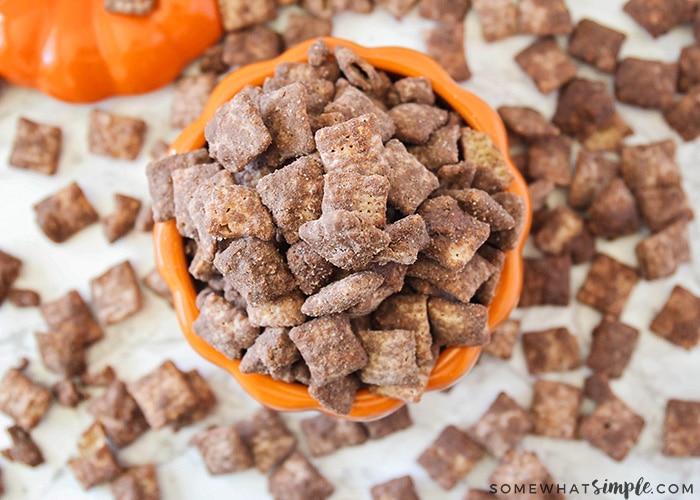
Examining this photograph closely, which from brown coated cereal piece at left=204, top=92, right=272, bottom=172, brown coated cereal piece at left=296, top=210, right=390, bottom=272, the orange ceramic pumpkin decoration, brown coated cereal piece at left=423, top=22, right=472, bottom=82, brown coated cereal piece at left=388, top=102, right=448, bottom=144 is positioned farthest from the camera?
brown coated cereal piece at left=423, top=22, right=472, bottom=82

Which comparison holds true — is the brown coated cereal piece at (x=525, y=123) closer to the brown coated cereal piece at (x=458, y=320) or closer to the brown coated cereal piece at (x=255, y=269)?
the brown coated cereal piece at (x=458, y=320)

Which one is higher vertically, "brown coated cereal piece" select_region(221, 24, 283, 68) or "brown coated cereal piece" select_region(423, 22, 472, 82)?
"brown coated cereal piece" select_region(423, 22, 472, 82)

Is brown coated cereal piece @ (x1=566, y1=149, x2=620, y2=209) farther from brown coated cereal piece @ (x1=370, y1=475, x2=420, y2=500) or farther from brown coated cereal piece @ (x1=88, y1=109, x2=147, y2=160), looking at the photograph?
brown coated cereal piece @ (x1=88, y1=109, x2=147, y2=160)

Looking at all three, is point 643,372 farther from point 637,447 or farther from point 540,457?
point 540,457

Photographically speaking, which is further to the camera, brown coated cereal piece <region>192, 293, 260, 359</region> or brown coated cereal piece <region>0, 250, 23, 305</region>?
brown coated cereal piece <region>0, 250, 23, 305</region>

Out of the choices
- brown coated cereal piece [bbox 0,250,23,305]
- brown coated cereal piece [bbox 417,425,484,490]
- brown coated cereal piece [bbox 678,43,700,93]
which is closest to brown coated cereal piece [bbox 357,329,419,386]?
brown coated cereal piece [bbox 417,425,484,490]

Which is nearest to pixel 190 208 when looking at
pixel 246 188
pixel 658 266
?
pixel 246 188
